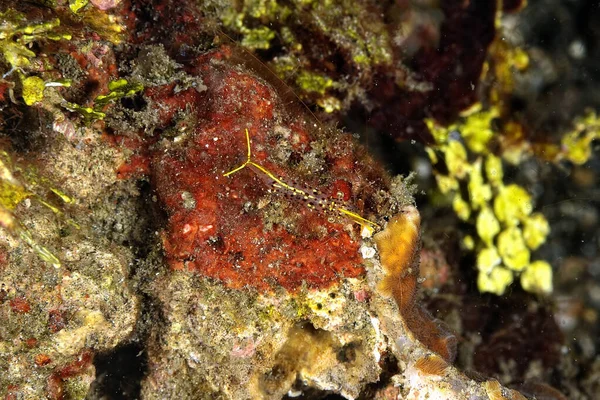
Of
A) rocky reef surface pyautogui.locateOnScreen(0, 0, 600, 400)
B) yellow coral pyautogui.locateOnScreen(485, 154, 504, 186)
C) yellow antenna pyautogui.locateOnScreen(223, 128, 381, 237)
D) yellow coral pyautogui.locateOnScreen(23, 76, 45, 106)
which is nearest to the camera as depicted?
yellow coral pyautogui.locateOnScreen(23, 76, 45, 106)

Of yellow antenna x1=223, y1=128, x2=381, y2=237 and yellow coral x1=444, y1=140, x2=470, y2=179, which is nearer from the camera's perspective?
yellow antenna x1=223, y1=128, x2=381, y2=237

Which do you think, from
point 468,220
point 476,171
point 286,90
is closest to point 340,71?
point 286,90

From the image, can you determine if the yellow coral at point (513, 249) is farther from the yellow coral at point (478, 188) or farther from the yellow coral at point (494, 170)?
the yellow coral at point (494, 170)

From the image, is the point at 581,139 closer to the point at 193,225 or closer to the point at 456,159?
the point at 456,159

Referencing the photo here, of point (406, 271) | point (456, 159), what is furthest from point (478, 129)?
point (406, 271)

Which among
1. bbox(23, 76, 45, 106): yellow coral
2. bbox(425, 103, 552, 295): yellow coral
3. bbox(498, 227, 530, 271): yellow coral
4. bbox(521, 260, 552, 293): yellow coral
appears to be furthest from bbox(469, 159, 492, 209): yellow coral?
bbox(23, 76, 45, 106): yellow coral

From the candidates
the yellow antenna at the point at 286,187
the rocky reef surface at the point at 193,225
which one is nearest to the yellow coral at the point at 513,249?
the rocky reef surface at the point at 193,225

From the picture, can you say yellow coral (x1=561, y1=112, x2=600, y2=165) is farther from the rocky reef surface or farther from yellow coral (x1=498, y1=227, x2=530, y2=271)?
the rocky reef surface
